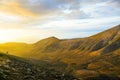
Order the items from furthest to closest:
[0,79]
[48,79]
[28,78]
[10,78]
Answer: [48,79] → [28,78] → [10,78] → [0,79]

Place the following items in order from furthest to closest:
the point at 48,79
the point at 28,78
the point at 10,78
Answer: the point at 48,79 < the point at 28,78 < the point at 10,78

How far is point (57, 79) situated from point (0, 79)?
4006 centimetres

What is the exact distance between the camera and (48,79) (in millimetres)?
102688

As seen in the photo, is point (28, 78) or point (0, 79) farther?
point (28, 78)

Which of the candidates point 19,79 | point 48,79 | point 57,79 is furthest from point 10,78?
point 57,79

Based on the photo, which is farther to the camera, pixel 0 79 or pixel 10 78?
pixel 10 78

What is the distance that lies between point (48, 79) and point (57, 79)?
6732 millimetres

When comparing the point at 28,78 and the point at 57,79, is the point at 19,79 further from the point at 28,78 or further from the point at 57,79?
the point at 57,79

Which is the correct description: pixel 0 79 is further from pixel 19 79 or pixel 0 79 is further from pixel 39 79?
pixel 39 79

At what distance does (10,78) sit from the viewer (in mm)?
84625

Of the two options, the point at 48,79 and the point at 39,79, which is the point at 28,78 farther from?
the point at 48,79

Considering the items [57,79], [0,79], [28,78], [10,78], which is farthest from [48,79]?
[0,79]

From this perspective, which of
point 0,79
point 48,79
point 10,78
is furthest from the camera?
point 48,79

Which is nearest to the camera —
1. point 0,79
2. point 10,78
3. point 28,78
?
point 0,79
